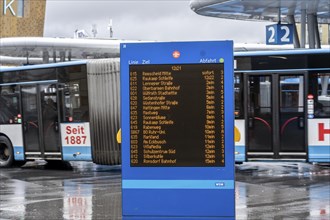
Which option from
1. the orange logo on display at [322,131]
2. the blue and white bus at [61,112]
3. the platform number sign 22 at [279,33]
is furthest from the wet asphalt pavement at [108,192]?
the platform number sign 22 at [279,33]

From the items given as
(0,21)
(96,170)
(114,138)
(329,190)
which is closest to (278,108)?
(329,190)

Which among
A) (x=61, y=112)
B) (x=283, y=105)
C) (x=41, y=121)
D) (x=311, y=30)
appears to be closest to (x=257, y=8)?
(x=311, y=30)

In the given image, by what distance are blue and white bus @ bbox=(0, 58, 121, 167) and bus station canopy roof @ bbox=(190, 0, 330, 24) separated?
299 inches

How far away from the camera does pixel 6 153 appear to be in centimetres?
1769

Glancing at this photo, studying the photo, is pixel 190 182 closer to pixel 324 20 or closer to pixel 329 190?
pixel 329 190

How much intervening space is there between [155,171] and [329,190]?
23.4ft

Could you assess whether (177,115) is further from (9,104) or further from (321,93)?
(9,104)

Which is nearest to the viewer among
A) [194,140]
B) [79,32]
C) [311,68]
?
[194,140]

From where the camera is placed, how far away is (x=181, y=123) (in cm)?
568

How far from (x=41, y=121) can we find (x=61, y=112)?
75 cm

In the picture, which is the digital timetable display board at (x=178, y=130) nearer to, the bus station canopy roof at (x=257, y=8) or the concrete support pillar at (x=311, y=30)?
the bus station canopy roof at (x=257, y=8)

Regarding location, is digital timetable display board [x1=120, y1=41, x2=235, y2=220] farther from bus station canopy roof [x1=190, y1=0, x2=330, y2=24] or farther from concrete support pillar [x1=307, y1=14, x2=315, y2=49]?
concrete support pillar [x1=307, y1=14, x2=315, y2=49]

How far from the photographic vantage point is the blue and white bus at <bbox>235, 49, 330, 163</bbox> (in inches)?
554

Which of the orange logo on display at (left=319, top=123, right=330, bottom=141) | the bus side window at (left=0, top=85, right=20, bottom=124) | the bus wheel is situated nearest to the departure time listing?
the orange logo on display at (left=319, top=123, right=330, bottom=141)
